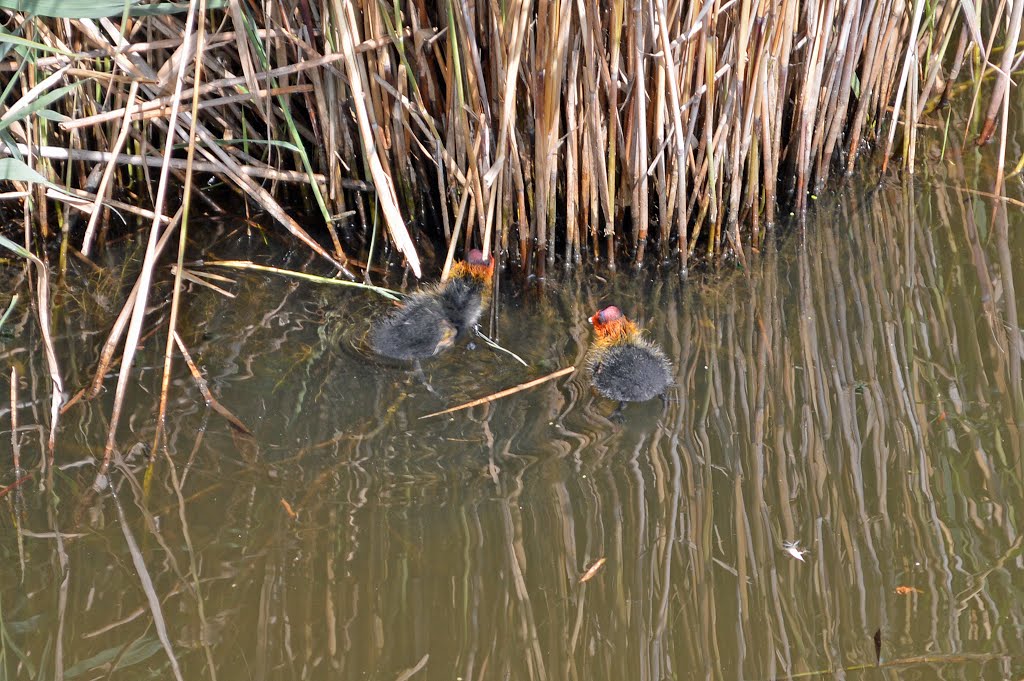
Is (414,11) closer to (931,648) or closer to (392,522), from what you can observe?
(392,522)

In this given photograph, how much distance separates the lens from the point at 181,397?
2.96 metres

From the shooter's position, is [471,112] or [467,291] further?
[467,291]

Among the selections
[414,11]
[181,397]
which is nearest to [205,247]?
[181,397]

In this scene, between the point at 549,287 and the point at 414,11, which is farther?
the point at 549,287

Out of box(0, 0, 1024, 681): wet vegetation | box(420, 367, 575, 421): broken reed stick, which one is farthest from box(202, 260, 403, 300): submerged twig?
box(420, 367, 575, 421): broken reed stick

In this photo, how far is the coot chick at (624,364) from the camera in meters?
2.81

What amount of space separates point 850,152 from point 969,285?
2.95ft

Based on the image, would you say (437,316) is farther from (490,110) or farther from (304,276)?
(490,110)

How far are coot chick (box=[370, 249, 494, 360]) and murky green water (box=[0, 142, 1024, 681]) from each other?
3.0 inches

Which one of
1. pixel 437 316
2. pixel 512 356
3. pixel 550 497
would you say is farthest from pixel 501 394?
pixel 550 497

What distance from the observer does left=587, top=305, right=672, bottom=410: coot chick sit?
9.23 feet

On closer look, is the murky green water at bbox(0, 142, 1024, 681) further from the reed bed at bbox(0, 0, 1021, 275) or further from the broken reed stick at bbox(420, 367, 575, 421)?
the reed bed at bbox(0, 0, 1021, 275)

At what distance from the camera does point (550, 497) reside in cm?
257

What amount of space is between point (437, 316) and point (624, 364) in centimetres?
62
